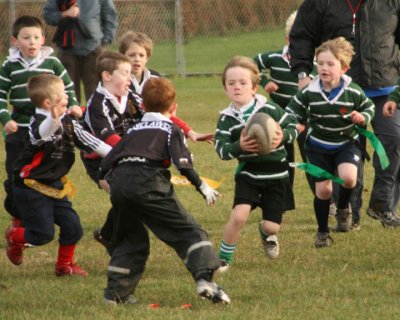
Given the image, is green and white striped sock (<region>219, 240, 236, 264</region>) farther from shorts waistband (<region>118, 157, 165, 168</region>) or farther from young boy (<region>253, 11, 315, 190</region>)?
young boy (<region>253, 11, 315, 190</region>)

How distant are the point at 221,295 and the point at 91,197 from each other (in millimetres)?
5254

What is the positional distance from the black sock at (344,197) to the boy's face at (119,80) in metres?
2.03

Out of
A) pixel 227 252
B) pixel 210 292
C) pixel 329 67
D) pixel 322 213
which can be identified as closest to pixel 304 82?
pixel 329 67

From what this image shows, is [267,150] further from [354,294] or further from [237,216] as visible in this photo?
[354,294]

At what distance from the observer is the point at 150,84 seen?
710 cm

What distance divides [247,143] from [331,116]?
1302 millimetres

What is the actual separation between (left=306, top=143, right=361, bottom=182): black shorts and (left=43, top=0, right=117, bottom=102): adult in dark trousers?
7568mm

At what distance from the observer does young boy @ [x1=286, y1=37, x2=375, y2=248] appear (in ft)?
28.7

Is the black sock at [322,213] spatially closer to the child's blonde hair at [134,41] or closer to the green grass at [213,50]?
the child's blonde hair at [134,41]

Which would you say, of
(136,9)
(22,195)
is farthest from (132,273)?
(136,9)

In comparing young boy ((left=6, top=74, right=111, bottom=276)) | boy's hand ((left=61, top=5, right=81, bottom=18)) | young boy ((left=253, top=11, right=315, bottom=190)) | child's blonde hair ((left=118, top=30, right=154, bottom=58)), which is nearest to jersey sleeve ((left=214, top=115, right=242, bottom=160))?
young boy ((left=6, top=74, right=111, bottom=276))

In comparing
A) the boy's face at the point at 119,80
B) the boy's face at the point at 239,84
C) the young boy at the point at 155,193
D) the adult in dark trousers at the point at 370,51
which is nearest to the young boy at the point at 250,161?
the boy's face at the point at 239,84

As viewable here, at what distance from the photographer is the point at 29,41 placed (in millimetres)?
9227

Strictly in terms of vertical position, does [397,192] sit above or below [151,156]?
below
